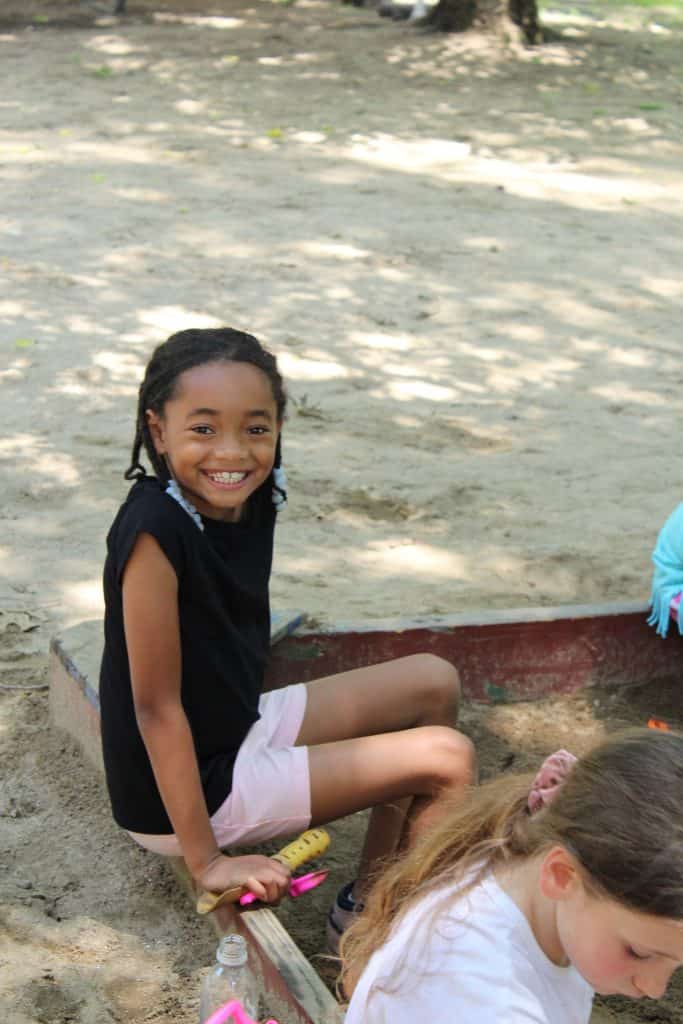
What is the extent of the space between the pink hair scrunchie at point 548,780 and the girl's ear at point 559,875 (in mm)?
116

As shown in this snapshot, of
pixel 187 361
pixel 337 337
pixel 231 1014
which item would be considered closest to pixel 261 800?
pixel 231 1014

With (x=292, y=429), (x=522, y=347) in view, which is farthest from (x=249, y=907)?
(x=522, y=347)

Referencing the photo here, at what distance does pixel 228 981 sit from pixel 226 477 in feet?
2.96

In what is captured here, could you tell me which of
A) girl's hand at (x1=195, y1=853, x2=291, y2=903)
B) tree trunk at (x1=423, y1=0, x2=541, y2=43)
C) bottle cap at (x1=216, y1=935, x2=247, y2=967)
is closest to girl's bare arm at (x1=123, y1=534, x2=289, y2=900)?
girl's hand at (x1=195, y1=853, x2=291, y2=903)

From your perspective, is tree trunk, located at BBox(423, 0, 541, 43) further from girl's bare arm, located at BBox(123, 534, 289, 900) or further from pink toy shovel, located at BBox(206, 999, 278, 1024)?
pink toy shovel, located at BBox(206, 999, 278, 1024)

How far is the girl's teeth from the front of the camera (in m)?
2.76

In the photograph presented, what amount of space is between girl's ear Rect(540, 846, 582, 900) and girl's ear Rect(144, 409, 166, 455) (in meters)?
1.30

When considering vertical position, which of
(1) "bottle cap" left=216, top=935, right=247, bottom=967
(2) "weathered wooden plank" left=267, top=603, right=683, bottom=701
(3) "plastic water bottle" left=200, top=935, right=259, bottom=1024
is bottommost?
(2) "weathered wooden plank" left=267, top=603, right=683, bottom=701

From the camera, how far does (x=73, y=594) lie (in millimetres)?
4156

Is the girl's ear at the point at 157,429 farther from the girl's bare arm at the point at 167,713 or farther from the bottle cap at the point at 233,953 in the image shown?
the bottle cap at the point at 233,953

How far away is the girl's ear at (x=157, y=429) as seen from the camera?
2.81 meters

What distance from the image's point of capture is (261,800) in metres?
2.76

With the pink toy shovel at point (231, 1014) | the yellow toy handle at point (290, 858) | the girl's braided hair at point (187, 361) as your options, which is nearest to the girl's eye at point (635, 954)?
the pink toy shovel at point (231, 1014)

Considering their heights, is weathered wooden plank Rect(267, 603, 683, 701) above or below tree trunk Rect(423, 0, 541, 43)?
above
